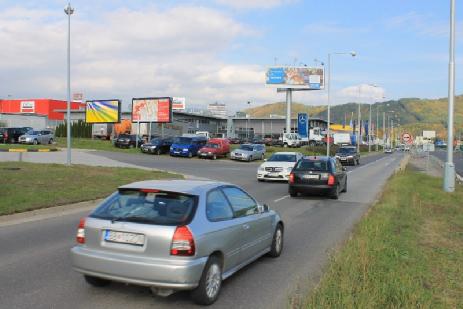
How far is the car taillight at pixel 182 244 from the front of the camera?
5.40 meters

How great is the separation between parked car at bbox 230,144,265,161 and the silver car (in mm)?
36870

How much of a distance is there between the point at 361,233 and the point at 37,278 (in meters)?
5.61

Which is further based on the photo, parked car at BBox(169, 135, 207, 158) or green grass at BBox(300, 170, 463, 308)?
parked car at BBox(169, 135, 207, 158)

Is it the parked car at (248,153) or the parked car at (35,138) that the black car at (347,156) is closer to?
the parked car at (248,153)

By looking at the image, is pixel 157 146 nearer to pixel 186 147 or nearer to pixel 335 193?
pixel 186 147

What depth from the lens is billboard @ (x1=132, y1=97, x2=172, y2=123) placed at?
56.8 meters

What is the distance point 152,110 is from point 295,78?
126ft

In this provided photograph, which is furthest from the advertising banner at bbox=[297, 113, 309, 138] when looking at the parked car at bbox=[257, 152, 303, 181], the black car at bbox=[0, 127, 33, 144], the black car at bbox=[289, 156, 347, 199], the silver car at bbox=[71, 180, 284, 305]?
the silver car at bbox=[71, 180, 284, 305]

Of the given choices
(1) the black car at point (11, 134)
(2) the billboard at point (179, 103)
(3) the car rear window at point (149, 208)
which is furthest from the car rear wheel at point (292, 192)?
(2) the billboard at point (179, 103)

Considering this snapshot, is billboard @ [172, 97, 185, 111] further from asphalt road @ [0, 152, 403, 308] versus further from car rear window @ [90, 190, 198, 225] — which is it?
car rear window @ [90, 190, 198, 225]

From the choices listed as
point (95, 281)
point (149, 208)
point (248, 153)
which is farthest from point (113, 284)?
point (248, 153)

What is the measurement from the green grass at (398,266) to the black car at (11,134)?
46839 mm

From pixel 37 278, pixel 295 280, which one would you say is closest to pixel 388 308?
pixel 295 280

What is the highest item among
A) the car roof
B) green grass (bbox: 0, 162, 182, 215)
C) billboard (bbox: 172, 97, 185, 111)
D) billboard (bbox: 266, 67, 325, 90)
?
billboard (bbox: 266, 67, 325, 90)
